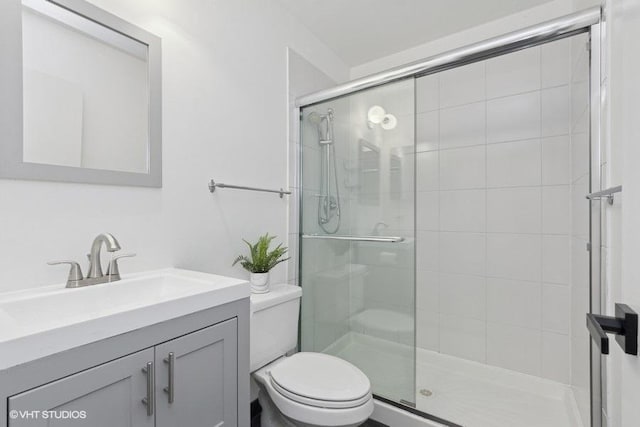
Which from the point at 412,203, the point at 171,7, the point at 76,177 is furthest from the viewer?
the point at 412,203

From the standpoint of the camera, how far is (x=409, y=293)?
1678 mm

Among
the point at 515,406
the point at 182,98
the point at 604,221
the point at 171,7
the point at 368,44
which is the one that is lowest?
the point at 515,406

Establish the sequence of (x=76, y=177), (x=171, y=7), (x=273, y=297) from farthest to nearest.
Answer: (x=273, y=297) < (x=171, y=7) < (x=76, y=177)

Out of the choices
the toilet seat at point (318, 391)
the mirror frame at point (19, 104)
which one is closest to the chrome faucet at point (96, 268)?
the mirror frame at point (19, 104)

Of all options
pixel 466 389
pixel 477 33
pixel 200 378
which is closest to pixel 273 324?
pixel 200 378

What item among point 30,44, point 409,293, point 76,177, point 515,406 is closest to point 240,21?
point 30,44

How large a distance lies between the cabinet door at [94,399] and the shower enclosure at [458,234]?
129 centimetres

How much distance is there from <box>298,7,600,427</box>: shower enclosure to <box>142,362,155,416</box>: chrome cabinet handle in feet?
4.11

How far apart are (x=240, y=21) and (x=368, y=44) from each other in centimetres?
110

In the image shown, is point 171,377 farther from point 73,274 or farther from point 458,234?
point 458,234

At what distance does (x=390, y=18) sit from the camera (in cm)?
208

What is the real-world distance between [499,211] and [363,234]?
1.05m

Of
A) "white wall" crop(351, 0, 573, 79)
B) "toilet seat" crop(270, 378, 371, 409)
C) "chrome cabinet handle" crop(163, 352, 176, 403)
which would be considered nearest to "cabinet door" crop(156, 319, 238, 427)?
"chrome cabinet handle" crop(163, 352, 176, 403)

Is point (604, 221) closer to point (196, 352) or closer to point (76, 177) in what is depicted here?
point (196, 352)
